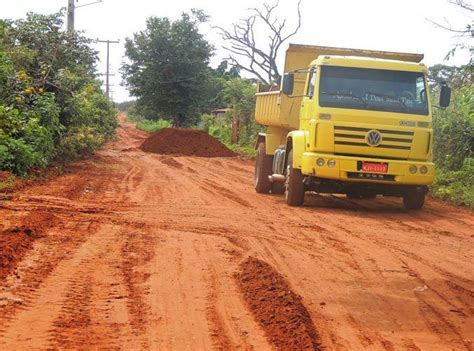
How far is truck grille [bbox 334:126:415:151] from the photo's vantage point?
12.5 meters

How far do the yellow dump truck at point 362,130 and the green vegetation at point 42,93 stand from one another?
18.3 feet

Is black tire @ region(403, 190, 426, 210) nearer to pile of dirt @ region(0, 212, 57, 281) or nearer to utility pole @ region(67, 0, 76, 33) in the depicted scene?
pile of dirt @ region(0, 212, 57, 281)

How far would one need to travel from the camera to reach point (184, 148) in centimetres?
3512

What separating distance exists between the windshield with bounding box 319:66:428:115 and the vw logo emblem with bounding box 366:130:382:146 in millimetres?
569

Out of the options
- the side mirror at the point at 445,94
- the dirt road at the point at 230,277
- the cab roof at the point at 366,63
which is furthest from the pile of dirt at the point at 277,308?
the side mirror at the point at 445,94

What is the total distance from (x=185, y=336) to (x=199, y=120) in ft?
166

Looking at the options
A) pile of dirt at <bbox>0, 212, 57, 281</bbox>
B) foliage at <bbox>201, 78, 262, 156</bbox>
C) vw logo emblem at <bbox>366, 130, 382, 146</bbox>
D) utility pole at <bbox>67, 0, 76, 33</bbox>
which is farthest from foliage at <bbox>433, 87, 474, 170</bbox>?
foliage at <bbox>201, 78, 262, 156</bbox>

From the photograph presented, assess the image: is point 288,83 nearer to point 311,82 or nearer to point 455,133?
point 311,82

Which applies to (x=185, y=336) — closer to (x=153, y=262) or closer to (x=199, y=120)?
(x=153, y=262)

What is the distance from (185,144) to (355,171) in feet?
77.7

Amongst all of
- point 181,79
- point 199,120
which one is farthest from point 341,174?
point 199,120

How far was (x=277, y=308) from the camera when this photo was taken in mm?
5773

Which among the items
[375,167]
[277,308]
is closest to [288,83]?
[375,167]

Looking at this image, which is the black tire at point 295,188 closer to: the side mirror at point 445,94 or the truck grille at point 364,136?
the truck grille at point 364,136
